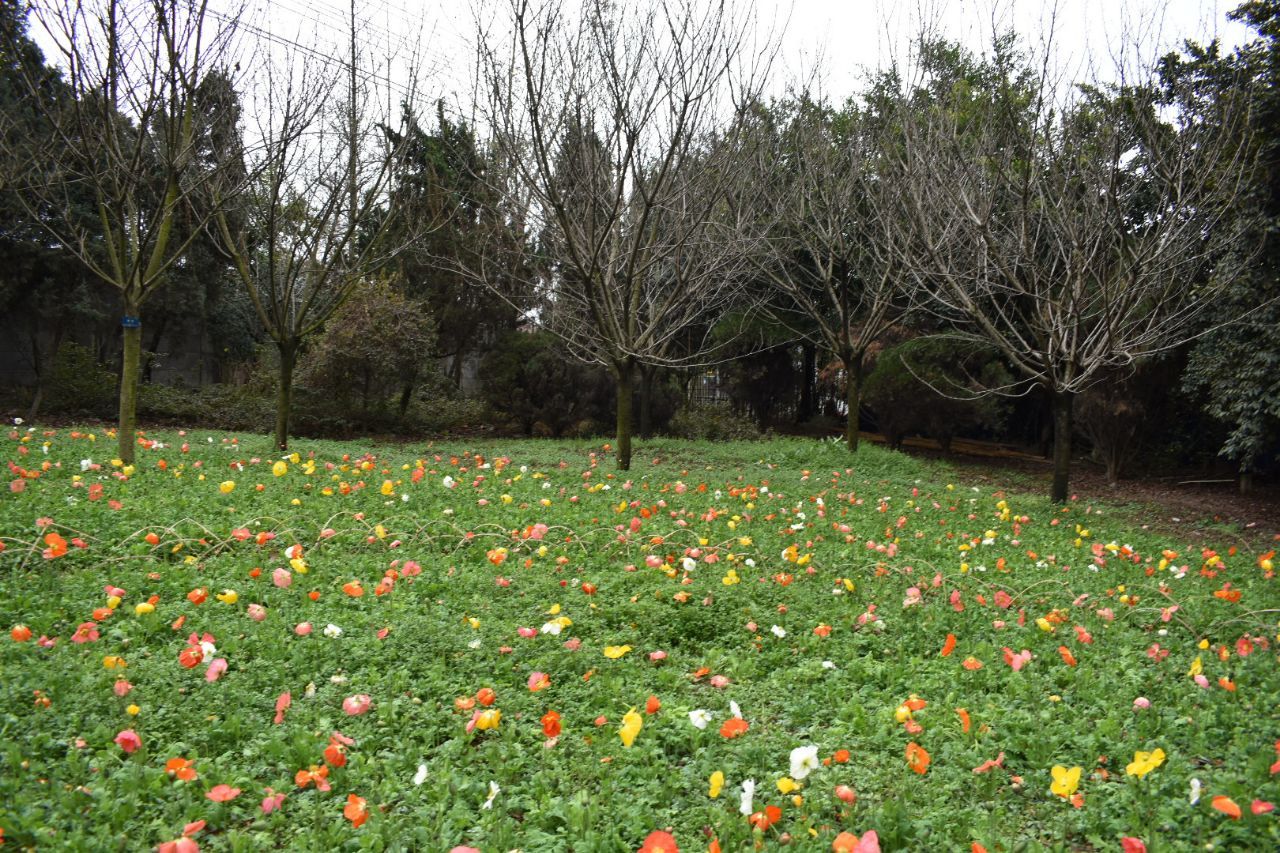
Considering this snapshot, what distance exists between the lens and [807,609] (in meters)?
3.40

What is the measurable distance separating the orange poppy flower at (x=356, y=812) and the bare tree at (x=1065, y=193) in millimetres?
6466

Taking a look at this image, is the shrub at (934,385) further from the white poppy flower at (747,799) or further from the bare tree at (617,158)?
the white poppy flower at (747,799)

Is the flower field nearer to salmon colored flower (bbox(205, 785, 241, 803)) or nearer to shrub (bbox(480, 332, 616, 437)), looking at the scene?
salmon colored flower (bbox(205, 785, 241, 803))

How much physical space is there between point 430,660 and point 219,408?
39.0ft

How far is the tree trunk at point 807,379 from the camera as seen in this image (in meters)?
17.2

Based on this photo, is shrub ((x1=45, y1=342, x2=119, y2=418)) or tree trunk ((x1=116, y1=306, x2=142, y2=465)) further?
shrub ((x1=45, y1=342, x2=119, y2=418))

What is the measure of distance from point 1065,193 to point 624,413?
14.3ft

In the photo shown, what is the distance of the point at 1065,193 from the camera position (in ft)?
23.1

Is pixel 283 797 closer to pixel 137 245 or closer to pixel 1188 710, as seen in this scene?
pixel 1188 710

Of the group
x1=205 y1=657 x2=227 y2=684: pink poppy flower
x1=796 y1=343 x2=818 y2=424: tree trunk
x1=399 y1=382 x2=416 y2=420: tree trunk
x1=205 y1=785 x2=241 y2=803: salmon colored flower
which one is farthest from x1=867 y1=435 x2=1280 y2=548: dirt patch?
x1=399 y1=382 x2=416 y2=420: tree trunk

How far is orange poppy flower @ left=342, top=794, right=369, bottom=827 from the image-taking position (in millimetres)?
1775

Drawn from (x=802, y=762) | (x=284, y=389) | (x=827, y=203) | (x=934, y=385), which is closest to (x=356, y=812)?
(x=802, y=762)

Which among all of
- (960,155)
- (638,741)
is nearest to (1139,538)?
(960,155)

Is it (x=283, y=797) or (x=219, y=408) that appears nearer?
(x=283, y=797)
